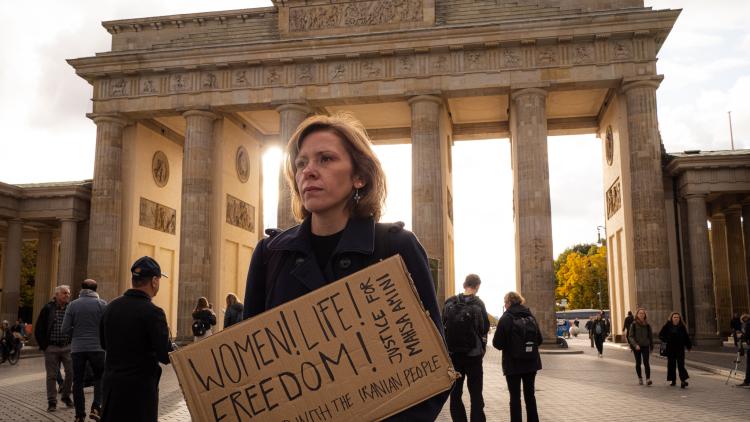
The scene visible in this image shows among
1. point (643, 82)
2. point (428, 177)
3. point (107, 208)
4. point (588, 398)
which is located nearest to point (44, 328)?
point (588, 398)

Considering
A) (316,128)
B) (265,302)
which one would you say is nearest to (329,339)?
(265,302)

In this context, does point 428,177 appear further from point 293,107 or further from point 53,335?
point 53,335

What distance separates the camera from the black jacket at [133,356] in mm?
5277

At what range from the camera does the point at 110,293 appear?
35.6 metres

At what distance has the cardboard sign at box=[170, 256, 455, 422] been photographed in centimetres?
223

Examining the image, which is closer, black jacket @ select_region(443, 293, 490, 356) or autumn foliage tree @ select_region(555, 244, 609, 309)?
black jacket @ select_region(443, 293, 490, 356)

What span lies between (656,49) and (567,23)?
4332mm

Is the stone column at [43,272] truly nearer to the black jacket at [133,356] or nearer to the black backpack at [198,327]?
the black backpack at [198,327]

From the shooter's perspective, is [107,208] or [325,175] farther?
[107,208]

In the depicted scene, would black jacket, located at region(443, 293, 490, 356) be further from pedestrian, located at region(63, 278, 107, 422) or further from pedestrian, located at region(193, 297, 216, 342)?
pedestrian, located at region(193, 297, 216, 342)

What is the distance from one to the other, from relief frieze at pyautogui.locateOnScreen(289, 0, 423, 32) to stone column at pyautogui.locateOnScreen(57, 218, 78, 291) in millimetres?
16037

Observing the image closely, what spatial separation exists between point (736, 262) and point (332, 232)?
4115 centimetres

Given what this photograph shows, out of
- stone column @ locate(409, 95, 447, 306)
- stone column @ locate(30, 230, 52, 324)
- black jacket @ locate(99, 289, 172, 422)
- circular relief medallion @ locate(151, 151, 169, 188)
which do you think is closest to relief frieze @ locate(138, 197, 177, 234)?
circular relief medallion @ locate(151, 151, 169, 188)

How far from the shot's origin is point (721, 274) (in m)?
39.9
